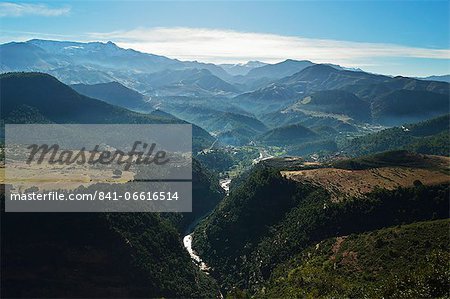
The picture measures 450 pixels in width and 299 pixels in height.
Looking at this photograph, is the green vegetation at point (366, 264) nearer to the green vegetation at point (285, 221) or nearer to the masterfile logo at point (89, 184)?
the green vegetation at point (285, 221)

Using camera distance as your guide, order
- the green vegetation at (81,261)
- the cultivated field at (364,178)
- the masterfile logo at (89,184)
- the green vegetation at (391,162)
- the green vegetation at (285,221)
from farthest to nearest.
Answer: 1. the green vegetation at (391,162)
2. the cultivated field at (364,178)
3. the green vegetation at (285,221)
4. the masterfile logo at (89,184)
5. the green vegetation at (81,261)

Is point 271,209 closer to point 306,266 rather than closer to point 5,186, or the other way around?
point 306,266

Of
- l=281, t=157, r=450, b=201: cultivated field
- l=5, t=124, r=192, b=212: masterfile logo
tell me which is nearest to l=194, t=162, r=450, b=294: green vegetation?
l=281, t=157, r=450, b=201: cultivated field

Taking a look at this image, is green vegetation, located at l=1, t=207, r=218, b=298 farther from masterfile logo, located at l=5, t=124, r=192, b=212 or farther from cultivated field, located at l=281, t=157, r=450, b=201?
cultivated field, located at l=281, t=157, r=450, b=201

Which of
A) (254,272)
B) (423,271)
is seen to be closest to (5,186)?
(254,272)

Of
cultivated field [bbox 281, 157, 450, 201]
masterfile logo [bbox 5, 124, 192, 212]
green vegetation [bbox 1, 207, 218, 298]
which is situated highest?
cultivated field [bbox 281, 157, 450, 201]

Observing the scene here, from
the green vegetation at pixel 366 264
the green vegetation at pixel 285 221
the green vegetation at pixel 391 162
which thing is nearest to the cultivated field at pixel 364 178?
the green vegetation at pixel 285 221

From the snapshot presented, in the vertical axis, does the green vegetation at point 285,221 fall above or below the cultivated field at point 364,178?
below

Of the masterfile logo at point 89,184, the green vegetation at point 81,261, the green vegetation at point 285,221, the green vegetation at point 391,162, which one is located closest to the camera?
the green vegetation at point 81,261
